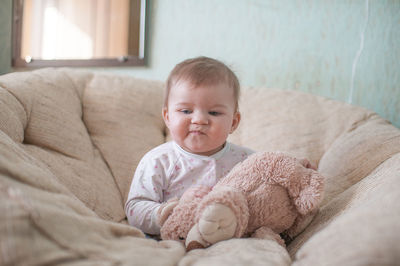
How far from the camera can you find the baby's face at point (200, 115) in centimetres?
110

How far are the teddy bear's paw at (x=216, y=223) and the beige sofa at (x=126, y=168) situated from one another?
0.08 feet

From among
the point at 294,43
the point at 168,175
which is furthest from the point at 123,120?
the point at 294,43

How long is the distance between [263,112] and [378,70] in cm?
53

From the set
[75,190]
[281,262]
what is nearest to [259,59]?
[75,190]

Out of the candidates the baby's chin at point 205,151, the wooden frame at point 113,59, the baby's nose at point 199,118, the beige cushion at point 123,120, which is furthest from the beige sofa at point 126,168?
the wooden frame at point 113,59

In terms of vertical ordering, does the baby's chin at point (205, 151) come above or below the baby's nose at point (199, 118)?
below

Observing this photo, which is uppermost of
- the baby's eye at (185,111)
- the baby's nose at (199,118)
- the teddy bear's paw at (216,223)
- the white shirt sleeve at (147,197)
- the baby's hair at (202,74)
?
the baby's hair at (202,74)

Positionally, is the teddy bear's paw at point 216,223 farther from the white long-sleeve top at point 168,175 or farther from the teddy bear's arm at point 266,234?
the white long-sleeve top at point 168,175

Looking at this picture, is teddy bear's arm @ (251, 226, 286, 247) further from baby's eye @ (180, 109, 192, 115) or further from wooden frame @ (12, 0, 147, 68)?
wooden frame @ (12, 0, 147, 68)

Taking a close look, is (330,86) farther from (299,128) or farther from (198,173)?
(198,173)

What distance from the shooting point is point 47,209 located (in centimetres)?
60

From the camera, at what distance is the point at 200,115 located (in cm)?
109

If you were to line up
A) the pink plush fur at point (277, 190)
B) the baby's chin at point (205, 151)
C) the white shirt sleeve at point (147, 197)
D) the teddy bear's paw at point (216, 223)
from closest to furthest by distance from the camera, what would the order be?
1. the teddy bear's paw at point (216, 223)
2. the pink plush fur at point (277, 190)
3. the white shirt sleeve at point (147, 197)
4. the baby's chin at point (205, 151)

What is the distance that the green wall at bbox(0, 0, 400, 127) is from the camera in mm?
1593
